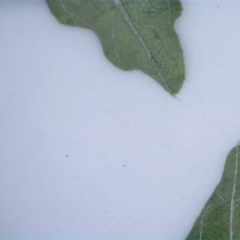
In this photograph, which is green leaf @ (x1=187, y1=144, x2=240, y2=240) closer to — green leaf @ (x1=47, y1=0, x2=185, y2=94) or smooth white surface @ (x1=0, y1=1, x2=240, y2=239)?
smooth white surface @ (x1=0, y1=1, x2=240, y2=239)

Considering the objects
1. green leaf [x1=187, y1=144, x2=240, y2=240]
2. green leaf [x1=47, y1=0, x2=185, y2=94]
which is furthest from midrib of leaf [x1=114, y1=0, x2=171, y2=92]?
green leaf [x1=187, y1=144, x2=240, y2=240]

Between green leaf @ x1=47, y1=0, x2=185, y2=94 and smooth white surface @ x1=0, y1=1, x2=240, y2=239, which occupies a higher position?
green leaf @ x1=47, y1=0, x2=185, y2=94

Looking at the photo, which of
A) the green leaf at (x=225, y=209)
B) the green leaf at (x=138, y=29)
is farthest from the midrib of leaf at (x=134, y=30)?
the green leaf at (x=225, y=209)

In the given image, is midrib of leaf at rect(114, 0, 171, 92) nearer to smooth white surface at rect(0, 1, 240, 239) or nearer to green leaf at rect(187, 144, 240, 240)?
smooth white surface at rect(0, 1, 240, 239)

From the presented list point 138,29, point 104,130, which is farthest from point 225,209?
point 138,29

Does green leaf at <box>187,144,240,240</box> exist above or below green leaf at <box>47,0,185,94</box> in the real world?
below

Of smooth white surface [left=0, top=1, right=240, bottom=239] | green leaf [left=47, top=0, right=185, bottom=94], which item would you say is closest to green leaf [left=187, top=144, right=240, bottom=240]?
smooth white surface [left=0, top=1, right=240, bottom=239]

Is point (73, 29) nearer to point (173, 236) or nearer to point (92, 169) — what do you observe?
point (92, 169)

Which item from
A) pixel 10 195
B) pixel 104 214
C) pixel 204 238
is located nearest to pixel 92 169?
pixel 104 214
